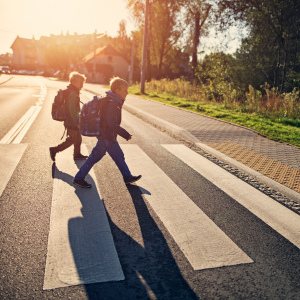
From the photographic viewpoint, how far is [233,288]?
2375 mm

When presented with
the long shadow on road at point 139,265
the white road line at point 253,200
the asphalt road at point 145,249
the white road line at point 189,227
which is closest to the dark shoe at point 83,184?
the asphalt road at point 145,249

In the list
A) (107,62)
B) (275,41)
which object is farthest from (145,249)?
(107,62)

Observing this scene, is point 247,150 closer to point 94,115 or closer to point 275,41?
point 94,115

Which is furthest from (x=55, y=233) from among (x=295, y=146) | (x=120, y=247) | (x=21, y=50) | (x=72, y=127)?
(x=21, y=50)

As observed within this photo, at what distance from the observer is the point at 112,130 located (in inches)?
162

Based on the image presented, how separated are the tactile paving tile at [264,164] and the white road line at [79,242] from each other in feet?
10.0

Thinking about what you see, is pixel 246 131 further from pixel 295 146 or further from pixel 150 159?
pixel 150 159

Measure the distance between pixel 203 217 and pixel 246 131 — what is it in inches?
253

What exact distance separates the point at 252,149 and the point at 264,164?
131cm

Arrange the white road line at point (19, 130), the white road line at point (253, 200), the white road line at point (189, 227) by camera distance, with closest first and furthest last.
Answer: the white road line at point (189, 227) < the white road line at point (253, 200) < the white road line at point (19, 130)

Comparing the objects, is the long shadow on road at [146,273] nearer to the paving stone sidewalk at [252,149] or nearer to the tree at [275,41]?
the paving stone sidewalk at [252,149]

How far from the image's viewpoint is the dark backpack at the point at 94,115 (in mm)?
4035

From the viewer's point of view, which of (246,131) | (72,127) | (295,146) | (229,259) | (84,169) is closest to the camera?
(229,259)

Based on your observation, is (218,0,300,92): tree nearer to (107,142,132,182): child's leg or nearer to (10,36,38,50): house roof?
(107,142,132,182): child's leg
